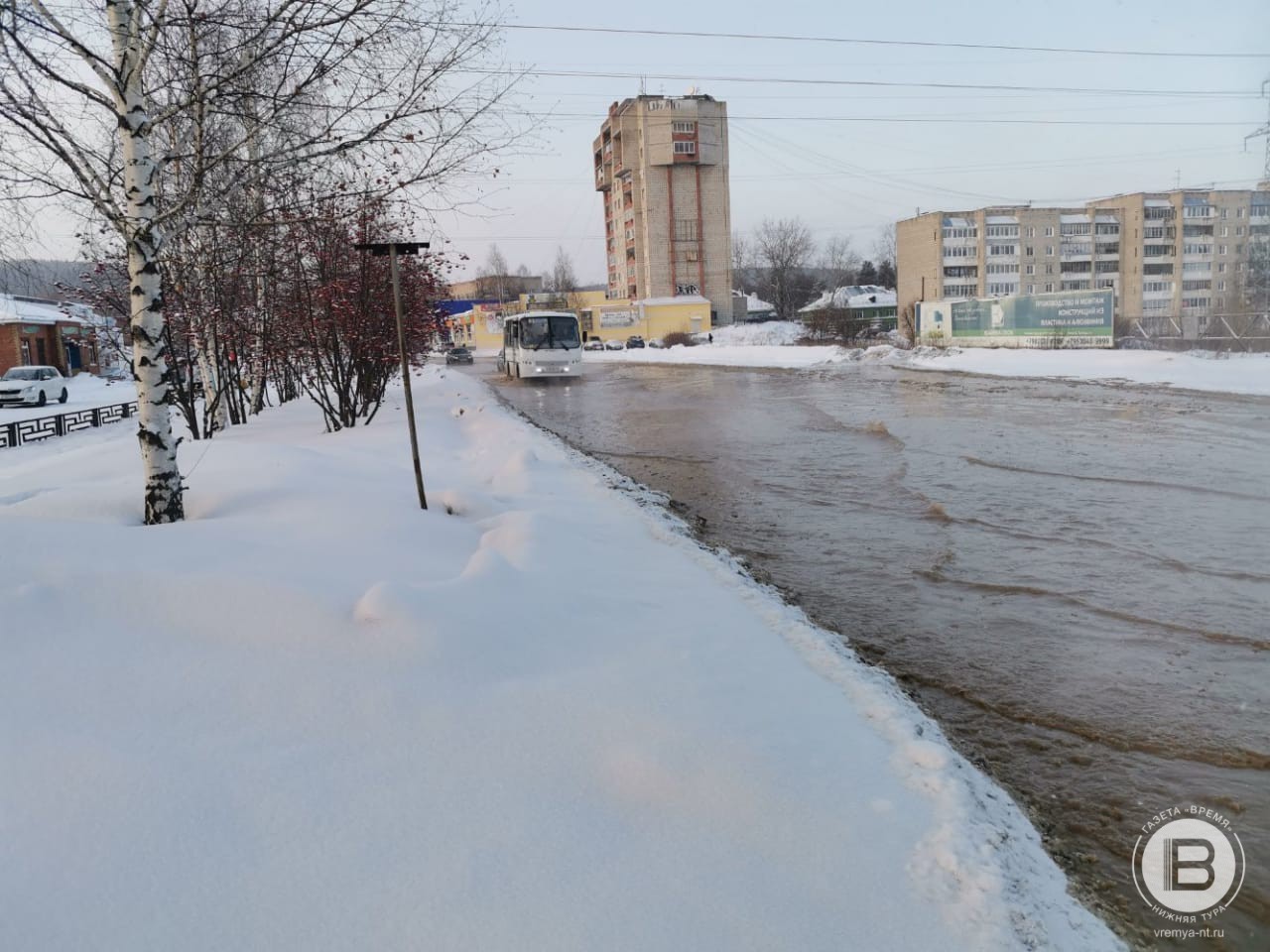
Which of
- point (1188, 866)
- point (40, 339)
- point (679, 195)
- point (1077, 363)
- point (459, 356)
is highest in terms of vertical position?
point (679, 195)

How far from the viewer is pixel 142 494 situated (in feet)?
24.1

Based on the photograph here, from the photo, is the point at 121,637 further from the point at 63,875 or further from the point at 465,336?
the point at 465,336

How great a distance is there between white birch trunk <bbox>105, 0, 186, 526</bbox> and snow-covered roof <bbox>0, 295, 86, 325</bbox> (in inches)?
1663

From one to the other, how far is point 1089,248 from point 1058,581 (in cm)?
10400

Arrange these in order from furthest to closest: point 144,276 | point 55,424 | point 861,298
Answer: point 861,298 < point 55,424 < point 144,276

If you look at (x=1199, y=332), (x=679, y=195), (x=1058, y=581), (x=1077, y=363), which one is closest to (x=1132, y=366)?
(x=1077, y=363)

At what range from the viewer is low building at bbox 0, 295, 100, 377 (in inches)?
1826

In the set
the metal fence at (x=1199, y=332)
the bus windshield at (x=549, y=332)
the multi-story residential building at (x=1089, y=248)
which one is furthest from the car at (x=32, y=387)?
the multi-story residential building at (x=1089, y=248)

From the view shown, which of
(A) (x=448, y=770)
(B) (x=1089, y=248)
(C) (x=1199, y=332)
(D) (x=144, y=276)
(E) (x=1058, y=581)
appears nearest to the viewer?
(A) (x=448, y=770)

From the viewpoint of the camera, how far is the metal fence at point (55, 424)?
70.5 feet

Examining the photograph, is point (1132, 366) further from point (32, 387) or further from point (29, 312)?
point (29, 312)

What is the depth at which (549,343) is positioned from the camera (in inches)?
1451

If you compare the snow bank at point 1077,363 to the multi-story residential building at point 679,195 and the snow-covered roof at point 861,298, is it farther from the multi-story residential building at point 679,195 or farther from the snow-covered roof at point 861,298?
the multi-story residential building at point 679,195

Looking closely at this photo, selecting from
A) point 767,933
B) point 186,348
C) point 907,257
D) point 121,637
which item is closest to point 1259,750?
point 767,933
